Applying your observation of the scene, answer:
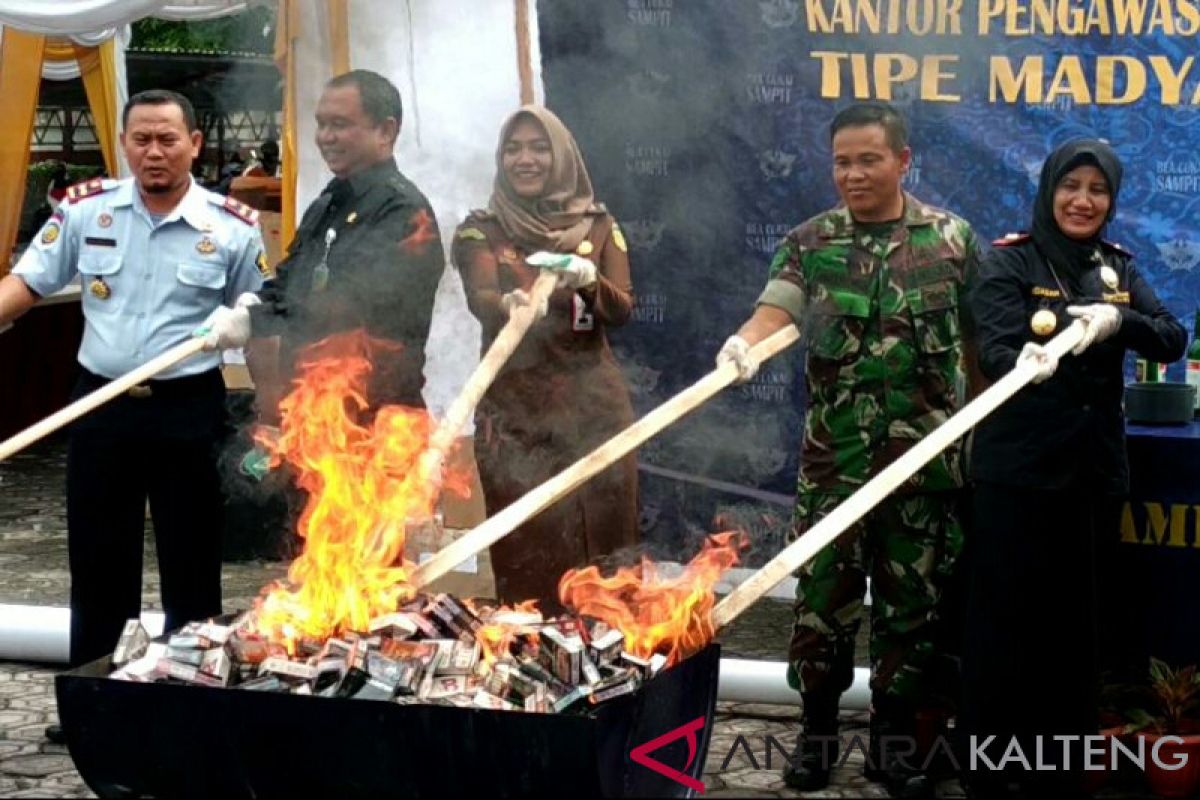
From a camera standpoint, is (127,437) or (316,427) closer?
(316,427)

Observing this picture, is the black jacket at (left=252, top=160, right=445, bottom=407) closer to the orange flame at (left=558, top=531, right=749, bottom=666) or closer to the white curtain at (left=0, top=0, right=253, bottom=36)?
the orange flame at (left=558, top=531, right=749, bottom=666)

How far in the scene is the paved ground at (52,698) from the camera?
5.77 metres

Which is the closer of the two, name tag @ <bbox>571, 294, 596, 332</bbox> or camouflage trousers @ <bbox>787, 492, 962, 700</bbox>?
camouflage trousers @ <bbox>787, 492, 962, 700</bbox>

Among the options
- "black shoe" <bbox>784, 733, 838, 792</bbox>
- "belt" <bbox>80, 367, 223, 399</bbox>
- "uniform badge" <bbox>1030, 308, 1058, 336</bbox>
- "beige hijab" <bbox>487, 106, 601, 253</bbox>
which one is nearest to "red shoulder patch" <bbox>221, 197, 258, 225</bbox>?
"belt" <bbox>80, 367, 223, 399</bbox>

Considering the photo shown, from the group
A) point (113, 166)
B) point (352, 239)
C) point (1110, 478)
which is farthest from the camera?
point (113, 166)

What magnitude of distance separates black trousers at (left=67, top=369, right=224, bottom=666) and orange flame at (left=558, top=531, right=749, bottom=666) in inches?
60.1

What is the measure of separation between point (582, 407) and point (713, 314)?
1.31 m

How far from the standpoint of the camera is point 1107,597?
599cm

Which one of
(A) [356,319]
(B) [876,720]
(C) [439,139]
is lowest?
(B) [876,720]

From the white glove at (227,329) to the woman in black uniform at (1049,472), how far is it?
2.33m

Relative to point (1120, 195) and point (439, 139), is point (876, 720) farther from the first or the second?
point (439, 139)

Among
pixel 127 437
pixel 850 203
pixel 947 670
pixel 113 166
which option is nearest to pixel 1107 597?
pixel 947 670

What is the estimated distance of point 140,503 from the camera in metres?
6.30

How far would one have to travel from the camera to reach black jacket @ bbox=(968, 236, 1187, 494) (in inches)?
213
